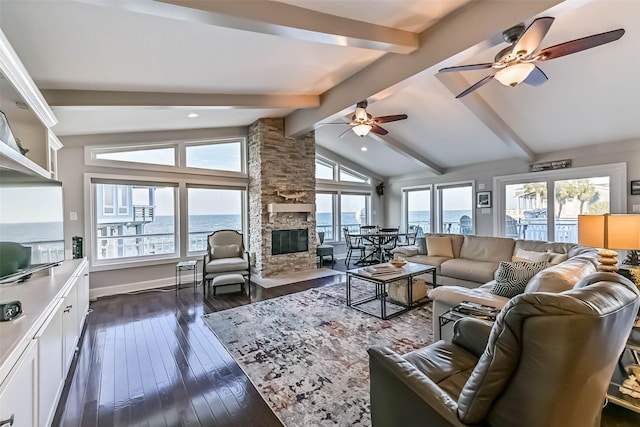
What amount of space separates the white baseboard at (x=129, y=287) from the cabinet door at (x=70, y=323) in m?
2.17

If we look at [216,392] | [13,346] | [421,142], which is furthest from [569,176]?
[13,346]

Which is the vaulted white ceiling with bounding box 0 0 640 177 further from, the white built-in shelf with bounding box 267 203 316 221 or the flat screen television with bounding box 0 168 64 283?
the white built-in shelf with bounding box 267 203 316 221

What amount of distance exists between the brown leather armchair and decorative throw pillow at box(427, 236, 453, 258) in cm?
403

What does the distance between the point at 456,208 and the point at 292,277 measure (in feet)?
15.9

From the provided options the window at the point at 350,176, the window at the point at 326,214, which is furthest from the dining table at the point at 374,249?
the window at the point at 350,176

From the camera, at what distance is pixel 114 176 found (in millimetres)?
4824

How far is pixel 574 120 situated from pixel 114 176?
7.67 m

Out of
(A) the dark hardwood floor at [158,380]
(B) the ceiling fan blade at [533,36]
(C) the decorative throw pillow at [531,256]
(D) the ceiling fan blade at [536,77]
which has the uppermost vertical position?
(B) the ceiling fan blade at [533,36]

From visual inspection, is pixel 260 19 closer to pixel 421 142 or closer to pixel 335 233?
pixel 421 142

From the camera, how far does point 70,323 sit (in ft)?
7.91

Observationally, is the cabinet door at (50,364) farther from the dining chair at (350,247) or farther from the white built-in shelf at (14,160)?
the dining chair at (350,247)

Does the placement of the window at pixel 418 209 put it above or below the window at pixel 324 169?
below

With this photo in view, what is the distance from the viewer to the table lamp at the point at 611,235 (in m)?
2.14

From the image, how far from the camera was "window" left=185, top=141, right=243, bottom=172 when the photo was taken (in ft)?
18.7
